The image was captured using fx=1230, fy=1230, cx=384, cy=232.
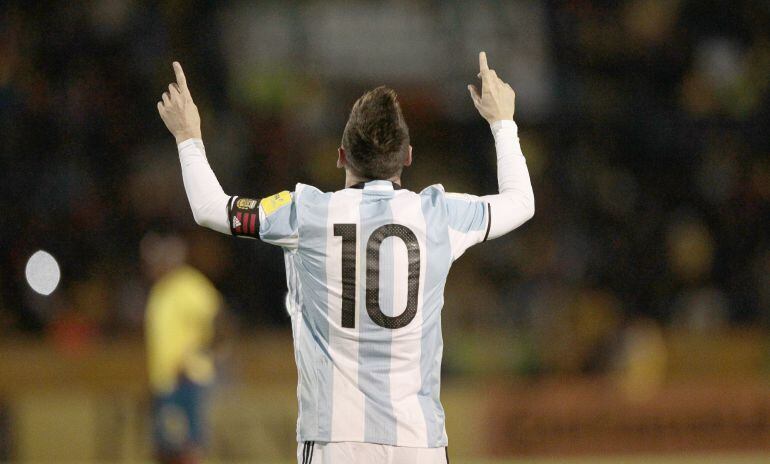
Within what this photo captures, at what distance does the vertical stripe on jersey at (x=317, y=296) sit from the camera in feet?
9.83

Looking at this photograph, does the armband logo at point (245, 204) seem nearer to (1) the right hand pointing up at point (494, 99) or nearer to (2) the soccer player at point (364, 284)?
(2) the soccer player at point (364, 284)

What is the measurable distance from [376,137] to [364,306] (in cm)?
41

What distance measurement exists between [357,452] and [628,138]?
10073mm

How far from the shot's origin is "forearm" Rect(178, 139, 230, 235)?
2979 millimetres

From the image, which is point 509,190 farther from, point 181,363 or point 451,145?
point 451,145

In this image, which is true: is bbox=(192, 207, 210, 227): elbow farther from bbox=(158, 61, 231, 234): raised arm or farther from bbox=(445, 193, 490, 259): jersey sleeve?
bbox=(445, 193, 490, 259): jersey sleeve

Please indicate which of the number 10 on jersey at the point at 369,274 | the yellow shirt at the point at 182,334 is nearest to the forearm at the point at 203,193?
the number 10 on jersey at the point at 369,274

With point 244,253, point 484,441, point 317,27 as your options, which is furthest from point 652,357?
point 317,27

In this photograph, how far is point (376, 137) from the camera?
297 cm

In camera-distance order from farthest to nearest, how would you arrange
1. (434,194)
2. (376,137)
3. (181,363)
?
(181,363) < (434,194) < (376,137)

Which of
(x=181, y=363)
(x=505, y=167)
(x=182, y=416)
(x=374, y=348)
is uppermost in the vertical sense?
(x=505, y=167)

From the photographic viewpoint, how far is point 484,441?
10.8m

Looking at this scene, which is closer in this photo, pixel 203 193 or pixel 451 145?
pixel 203 193

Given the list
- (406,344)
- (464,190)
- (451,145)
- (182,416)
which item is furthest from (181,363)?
(406,344)
